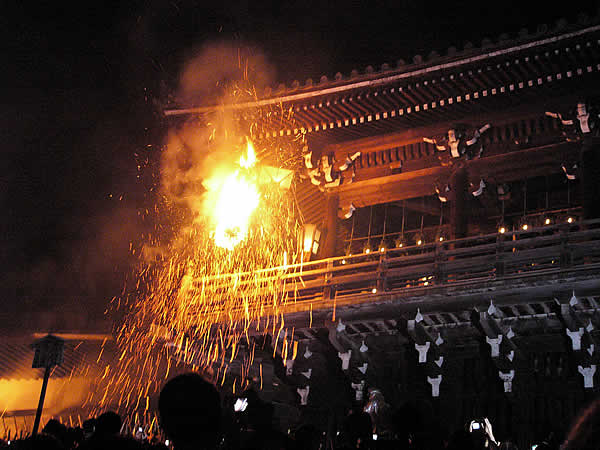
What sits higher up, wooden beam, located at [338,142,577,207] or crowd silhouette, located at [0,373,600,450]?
wooden beam, located at [338,142,577,207]

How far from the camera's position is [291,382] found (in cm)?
1244

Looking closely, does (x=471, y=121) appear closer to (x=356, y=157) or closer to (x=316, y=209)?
(x=356, y=157)

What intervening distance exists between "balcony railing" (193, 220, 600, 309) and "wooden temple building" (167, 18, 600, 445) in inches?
1.2

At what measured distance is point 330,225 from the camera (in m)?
13.0

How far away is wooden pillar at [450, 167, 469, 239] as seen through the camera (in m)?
11.5

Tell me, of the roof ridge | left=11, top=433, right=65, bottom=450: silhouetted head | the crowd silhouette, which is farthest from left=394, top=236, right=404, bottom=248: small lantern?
left=11, top=433, right=65, bottom=450: silhouetted head

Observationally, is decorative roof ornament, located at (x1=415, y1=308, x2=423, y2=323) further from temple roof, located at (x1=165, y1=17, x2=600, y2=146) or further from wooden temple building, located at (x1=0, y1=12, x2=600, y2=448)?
temple roof, located at (x1=165, y1=17, x2=600, y2=146)

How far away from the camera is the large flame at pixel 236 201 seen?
13078 millimetres

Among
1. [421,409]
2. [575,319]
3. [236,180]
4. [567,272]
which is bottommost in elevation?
[421,409]

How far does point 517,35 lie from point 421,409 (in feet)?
26.9

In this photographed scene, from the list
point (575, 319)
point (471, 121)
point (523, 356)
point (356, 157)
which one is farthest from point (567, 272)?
point (356, 157)

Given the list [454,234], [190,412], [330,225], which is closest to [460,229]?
[454,234]

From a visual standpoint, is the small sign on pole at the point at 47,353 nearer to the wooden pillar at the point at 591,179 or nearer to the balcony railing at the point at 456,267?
the balcony railing at the point at 456,267

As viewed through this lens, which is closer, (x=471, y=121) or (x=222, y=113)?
(x=471, y=121)
